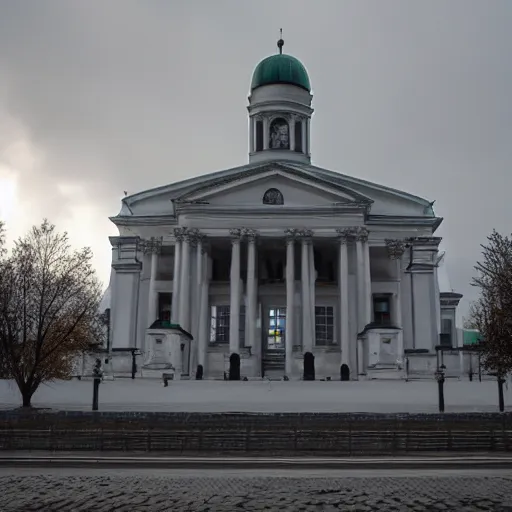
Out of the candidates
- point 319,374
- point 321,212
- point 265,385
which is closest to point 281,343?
point 319,374

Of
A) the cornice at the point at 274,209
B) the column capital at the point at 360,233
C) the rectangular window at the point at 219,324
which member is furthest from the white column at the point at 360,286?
the rectangular window at the point at 219,324

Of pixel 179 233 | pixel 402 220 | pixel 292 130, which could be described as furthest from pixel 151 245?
pixel 402 220

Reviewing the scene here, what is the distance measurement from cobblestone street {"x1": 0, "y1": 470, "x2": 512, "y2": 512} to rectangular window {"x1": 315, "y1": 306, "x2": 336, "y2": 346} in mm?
36908

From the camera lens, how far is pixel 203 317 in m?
50.2

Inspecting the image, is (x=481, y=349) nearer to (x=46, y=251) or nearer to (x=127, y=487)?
(x=46, y=251)

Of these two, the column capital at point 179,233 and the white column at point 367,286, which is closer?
the white column at point 367,286

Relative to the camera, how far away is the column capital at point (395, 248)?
53969 mm

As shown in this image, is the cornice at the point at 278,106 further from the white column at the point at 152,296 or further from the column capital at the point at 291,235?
the white column at the point at 152,296

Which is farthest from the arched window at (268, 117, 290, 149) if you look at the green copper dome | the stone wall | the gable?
the stone wall

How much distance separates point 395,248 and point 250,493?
41652mm

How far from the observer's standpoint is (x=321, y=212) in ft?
167

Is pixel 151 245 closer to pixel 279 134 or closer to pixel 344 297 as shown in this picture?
pixel 279 134

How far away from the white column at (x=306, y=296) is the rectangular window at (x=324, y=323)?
4.21 metres

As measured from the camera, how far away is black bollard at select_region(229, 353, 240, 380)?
44.8m
